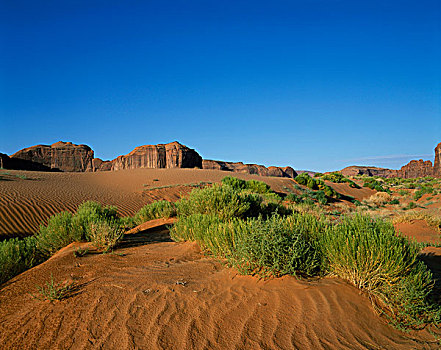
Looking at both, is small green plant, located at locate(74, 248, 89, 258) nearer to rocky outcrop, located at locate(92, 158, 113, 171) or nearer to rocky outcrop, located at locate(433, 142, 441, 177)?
rocky outcrop, located at locate(433, 142, 441, 177)

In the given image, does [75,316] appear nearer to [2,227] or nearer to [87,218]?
[87,218]

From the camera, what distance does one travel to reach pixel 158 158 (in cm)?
8106

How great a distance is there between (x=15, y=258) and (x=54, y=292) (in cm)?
230

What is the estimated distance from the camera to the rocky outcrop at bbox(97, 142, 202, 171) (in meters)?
77.9

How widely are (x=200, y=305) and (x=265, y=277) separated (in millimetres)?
940

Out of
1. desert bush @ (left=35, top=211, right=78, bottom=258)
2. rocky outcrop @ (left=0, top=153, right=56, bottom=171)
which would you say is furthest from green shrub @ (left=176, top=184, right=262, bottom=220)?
rocky outcrop @ (left=0, top=153, right=56, bottom=171)

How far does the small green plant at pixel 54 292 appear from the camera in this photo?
3.06 m

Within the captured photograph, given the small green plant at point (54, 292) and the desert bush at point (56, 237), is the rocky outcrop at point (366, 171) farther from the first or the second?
the small green plant at point (54, 292)

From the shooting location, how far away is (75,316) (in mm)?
2748

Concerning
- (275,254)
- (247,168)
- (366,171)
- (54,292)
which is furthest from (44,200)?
(366,171)

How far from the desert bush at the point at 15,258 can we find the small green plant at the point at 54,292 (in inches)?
55.9

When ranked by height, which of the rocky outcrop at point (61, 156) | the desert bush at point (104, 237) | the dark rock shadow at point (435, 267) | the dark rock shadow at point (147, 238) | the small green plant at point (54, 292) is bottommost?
the dark rock shadow at point (435, 267)

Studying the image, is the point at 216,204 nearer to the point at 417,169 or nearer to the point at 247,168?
the point at 417,169

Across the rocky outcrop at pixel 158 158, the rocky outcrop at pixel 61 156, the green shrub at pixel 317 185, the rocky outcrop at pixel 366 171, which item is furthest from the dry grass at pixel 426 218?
the rocky outcrop at pixel 366 171
